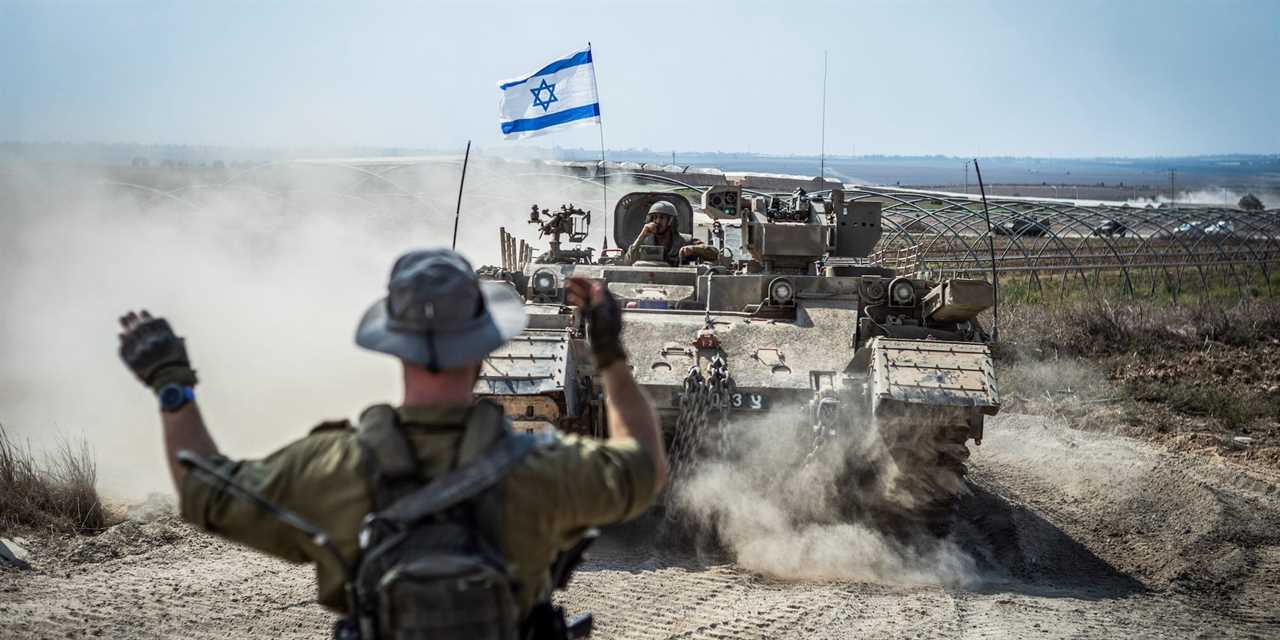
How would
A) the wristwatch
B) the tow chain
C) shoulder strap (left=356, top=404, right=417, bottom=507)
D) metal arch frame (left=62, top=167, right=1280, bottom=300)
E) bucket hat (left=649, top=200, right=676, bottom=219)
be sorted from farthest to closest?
1. metal arch frame (left=62, top=167, right=1280, bottom=300)
2. bucket hat (left=649, top=200, right=676, bottom=219)
3. the tow chain
4. the wristwatch
5. shoulder strap (left=356, top=404, right=417, bottom=507)

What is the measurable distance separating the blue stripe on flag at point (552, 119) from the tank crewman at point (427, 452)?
14367 mm

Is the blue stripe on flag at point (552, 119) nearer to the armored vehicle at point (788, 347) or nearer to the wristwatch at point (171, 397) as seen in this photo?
the armored vehicle at point (788, 347)

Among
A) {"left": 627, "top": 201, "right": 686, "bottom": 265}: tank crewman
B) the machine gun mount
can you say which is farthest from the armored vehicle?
{"left": 627, "top": 201, "right": 686, "bottom": 265}: tank crewman

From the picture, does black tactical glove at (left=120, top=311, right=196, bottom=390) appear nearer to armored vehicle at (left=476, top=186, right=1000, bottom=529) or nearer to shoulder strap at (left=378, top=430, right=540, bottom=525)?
shoulder strap at (left=378, top=430, right=540, bottom=525)

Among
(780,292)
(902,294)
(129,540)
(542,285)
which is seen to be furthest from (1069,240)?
(129,540)

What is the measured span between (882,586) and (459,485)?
602 centimetres

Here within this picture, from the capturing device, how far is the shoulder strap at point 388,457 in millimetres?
2766

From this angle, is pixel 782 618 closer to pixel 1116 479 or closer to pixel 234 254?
pixel 1116 479

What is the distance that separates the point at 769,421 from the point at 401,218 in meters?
20.0

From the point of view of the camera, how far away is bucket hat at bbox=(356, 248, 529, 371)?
2.83 metres

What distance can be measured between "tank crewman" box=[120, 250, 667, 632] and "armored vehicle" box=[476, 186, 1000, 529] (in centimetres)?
559

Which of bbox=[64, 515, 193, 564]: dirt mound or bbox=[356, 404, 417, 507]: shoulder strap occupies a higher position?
bbox=[356, 404, 417, 507]: shoulder strap

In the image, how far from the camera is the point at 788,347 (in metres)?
9.97

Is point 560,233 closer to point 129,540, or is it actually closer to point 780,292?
point 780,292
